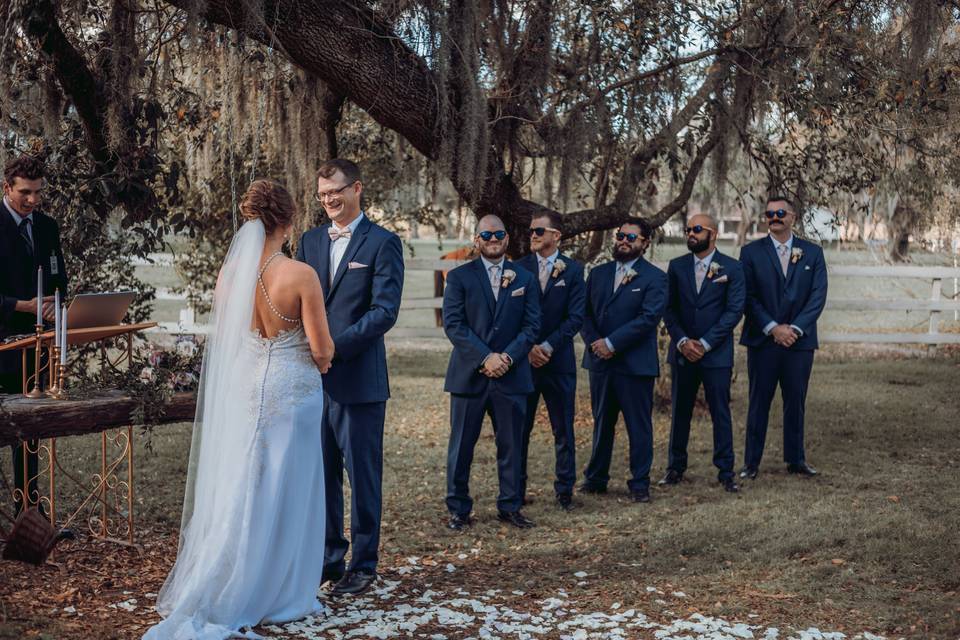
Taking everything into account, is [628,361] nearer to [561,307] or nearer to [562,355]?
[562,355]

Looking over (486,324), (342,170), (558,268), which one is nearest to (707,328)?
(558,268)

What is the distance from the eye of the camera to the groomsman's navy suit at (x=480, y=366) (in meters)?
6.91

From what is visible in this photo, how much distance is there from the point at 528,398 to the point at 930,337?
9.84 m

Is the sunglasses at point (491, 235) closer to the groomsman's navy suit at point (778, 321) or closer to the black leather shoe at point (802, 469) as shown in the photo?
the groomsman's navy suit at point (778, 321)

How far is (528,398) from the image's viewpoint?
770 centimetres

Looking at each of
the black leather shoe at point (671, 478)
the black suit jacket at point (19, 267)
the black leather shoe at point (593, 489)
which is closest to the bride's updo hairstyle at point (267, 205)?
the black suit jacket at point (19, 267)

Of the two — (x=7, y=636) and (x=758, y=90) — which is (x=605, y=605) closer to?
(x=7, y=636)

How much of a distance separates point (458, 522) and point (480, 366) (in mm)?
1045

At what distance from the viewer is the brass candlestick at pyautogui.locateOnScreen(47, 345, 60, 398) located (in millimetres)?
5422

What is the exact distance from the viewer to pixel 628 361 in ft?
25.5

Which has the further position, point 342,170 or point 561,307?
point 561,307

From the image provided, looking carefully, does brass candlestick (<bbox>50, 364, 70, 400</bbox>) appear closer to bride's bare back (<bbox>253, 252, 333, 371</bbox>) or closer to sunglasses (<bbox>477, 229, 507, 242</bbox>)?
bride's bare back (<bbox>253, 252, 333, 371</bbox>)

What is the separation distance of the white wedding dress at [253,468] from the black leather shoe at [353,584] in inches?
14.8

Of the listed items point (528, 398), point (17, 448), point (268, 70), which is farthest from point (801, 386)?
point (17, 448)
